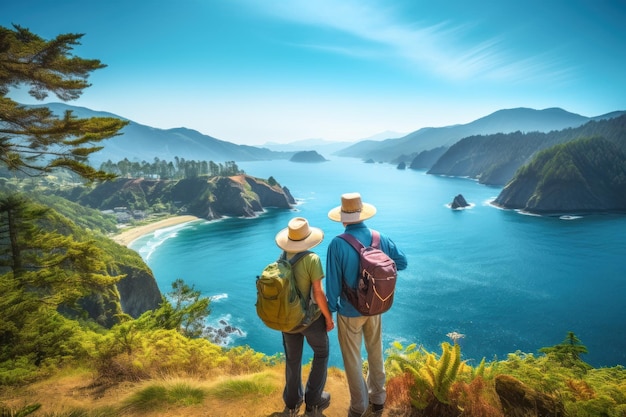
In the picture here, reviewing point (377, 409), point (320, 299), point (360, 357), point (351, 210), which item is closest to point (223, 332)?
point (377, 409)

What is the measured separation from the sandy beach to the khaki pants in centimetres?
8472

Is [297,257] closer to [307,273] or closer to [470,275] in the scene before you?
[307,273]

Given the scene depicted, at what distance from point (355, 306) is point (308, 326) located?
66 centimetres

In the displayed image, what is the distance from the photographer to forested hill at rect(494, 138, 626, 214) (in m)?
93.2

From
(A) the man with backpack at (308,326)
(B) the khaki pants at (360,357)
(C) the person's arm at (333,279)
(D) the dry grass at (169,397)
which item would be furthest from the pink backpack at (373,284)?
(D) the dry grass at (169,397)

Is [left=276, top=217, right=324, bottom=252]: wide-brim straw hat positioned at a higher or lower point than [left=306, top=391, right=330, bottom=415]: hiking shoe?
higher

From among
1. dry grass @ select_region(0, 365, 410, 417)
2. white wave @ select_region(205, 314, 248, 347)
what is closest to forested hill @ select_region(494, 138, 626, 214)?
white wave @ select_region(205, 314, 248, 347)

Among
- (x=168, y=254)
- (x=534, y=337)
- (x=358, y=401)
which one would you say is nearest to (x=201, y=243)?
(x=168, y=254)

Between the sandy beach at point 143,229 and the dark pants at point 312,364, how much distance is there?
84.0 metres

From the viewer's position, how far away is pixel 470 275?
161ft

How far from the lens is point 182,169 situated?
161m

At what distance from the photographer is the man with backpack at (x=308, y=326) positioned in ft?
12.5

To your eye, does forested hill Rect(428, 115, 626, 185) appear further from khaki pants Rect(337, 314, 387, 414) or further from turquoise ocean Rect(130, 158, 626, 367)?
khaki pants Rect(337, 314, 387, 414)

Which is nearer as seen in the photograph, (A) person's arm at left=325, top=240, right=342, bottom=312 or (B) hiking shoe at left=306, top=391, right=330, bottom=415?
(A) person's arm at left=325, top=240, right=342, bottom=312
